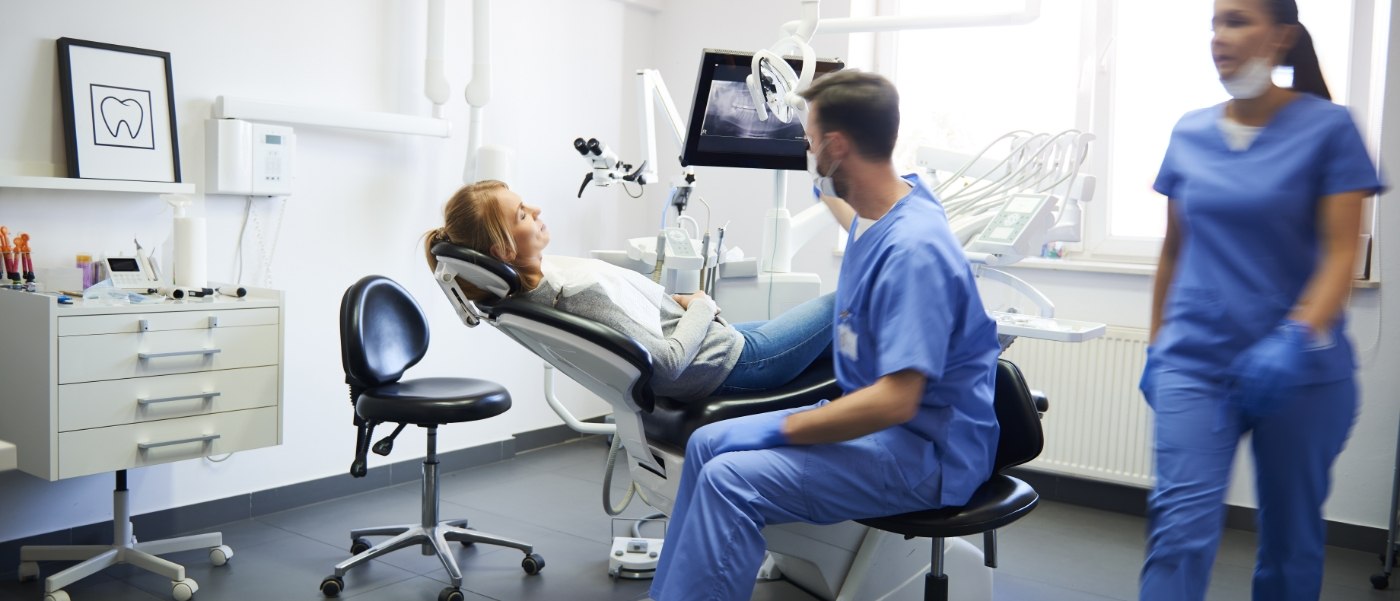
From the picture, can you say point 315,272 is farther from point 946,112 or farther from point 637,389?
point 946,112

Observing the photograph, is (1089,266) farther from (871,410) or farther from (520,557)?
(871,410)

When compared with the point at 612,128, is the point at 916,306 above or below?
below

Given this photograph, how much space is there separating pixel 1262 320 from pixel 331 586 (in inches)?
80.5

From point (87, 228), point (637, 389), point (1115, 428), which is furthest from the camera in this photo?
point (1115, 428)

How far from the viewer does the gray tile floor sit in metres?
2.58

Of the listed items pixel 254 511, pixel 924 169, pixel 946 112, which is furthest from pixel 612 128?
pixel 254 511

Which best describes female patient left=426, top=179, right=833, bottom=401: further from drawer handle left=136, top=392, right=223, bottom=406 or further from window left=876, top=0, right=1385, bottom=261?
window left=876, top=0, right=1385, bottom=261

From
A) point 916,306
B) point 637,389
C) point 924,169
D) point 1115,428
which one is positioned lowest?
point 1115,428

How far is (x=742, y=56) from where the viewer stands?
2.75 meters

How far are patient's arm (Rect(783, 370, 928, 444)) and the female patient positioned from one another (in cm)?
52

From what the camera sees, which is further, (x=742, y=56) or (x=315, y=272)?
(x=315, y=272)

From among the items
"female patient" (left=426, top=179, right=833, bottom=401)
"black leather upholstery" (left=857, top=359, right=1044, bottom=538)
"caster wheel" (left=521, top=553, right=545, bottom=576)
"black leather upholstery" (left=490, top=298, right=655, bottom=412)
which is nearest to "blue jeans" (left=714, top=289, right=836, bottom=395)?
"female patient" (left=426, top=179, right=833, bottom=401)

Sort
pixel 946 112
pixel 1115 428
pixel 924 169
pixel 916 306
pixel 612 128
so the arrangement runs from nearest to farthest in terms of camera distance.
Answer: pixel 916 306 → pixel 924 169 → pixel 1115 428 → pixel 946 112 → pixel 612 128

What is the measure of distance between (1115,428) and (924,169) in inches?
44.8
